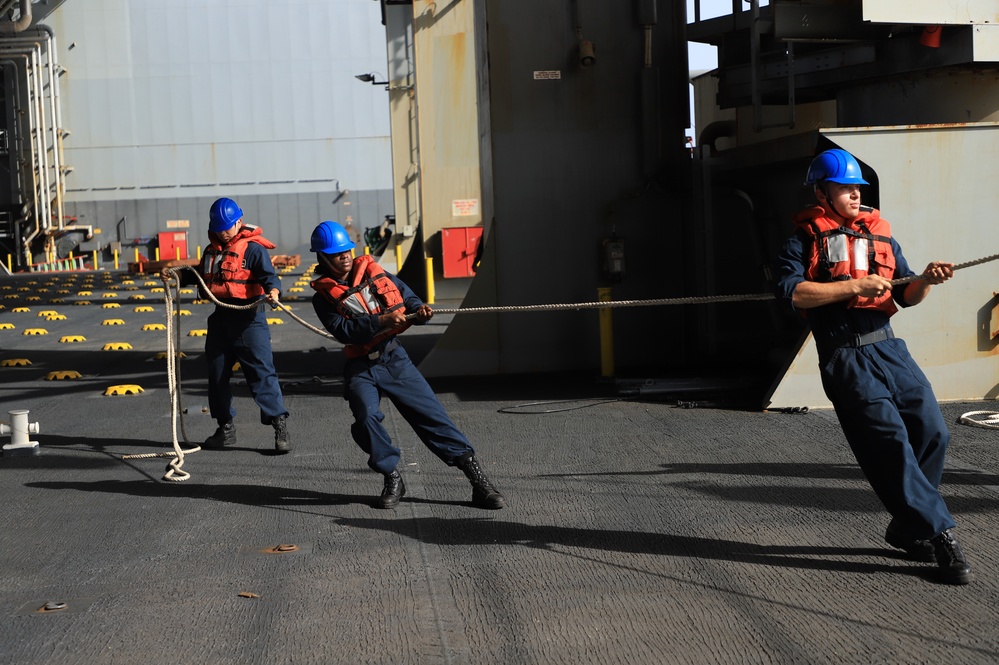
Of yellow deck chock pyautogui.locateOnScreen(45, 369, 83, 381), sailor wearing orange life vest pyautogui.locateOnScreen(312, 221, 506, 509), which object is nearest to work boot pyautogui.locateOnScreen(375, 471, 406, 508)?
sailor wearing orange life vest pyautogui.locateOnScreen(312, 221, 506, 509)

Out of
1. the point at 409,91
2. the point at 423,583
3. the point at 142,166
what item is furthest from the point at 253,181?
the point at 423,583

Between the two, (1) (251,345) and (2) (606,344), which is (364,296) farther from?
(2) (606,344)

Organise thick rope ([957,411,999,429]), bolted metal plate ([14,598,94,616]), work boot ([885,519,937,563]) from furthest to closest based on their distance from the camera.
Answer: thick rope ([957,411,999,429]) → work boot ([885,519,937,563]) → bolted metal plate ([14,598,94,616])

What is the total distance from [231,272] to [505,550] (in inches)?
149

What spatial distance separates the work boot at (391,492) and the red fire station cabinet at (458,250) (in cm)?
1628

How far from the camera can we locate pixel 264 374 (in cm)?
869

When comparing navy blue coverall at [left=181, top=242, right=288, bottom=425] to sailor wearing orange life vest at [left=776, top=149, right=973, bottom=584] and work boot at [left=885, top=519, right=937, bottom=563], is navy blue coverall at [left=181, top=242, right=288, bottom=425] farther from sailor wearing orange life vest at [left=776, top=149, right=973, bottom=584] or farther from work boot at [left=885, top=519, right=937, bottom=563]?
work boot at [left=885, top=519, right=937, bottom=563]

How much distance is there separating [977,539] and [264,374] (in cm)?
518

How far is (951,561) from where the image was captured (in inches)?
193

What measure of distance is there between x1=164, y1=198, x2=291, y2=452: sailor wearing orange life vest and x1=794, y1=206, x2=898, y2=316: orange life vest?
14.9 ft

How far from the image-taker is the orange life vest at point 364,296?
258 inches

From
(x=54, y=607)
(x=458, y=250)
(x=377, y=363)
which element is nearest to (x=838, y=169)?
(x=377, y=363)

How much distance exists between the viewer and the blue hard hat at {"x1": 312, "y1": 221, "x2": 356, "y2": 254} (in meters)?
6.62

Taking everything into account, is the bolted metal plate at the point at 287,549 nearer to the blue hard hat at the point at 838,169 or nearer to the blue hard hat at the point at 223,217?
the blue hard hat at the point at 838,169
